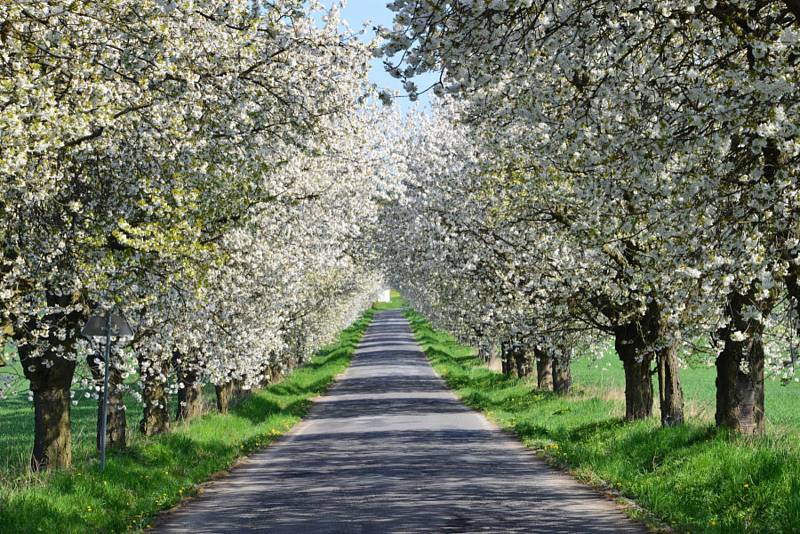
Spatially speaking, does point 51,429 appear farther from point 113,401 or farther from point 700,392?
point 700,392

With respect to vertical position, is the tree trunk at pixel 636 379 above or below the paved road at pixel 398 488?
above

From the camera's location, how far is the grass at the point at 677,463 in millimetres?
11297

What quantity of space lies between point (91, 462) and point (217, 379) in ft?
27.4

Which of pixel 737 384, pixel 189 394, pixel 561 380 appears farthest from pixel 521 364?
pixel 737 384

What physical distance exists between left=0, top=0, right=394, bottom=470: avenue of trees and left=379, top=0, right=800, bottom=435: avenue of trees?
2.82 meters

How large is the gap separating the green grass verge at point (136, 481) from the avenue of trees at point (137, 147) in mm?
1359

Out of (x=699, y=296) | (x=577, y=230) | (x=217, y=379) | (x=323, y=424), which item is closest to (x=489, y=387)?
(x=323, y=424)

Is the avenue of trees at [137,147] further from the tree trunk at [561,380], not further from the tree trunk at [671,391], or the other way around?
the tree trunk at [561,380]

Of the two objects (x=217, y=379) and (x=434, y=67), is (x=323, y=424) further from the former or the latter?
(x=434, y=67)

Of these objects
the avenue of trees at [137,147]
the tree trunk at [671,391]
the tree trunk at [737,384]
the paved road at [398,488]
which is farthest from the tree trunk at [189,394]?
the tree trunk at [737,384]

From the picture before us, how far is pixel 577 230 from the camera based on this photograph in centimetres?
1634

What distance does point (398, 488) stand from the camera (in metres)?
15.1

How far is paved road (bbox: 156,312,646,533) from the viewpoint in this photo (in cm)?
1208

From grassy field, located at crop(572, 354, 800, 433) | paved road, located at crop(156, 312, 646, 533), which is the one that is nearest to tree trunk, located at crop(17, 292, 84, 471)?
paved road, located at crop(156, 312, 646, 533)
